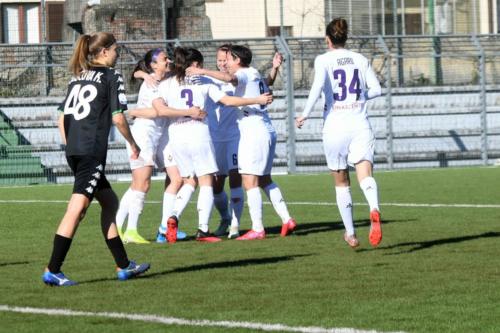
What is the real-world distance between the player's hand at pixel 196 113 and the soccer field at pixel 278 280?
4.04 ft

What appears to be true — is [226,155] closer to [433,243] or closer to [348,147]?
[348,147]

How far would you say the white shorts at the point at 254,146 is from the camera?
44.5 feet

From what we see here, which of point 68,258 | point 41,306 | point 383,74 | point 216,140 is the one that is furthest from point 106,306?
point 383,74

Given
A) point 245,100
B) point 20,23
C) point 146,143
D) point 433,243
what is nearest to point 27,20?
point 20,23

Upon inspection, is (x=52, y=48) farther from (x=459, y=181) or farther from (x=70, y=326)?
(x=70, y=326)

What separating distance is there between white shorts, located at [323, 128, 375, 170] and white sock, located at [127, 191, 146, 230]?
240 cm

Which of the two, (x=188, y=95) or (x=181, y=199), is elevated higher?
(x=188, y=95)

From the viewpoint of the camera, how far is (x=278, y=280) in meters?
9.66

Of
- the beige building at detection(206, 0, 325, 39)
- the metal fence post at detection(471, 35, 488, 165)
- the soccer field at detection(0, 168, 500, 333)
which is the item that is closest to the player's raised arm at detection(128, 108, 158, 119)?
the soccer field at detection(0, 168, 500, 333)

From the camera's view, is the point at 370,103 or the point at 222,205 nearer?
the point at 222,205

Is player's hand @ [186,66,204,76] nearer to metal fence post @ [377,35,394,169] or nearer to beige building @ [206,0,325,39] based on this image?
metal fence post @ [377,35,394,169]

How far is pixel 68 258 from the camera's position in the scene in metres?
11.7

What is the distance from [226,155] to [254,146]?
88 cm

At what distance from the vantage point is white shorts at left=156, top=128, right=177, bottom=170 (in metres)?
13.7
